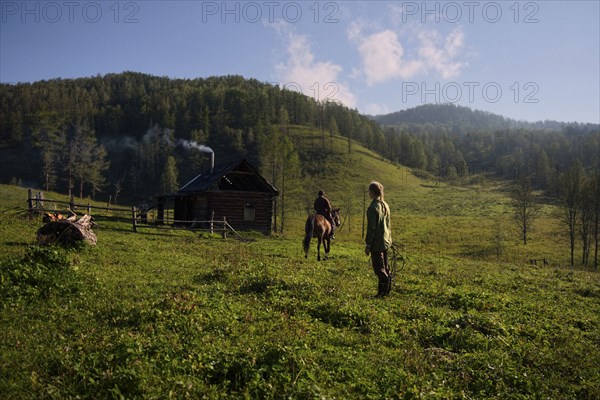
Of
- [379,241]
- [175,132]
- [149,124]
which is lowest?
[379,241]

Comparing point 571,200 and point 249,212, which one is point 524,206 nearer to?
point 571,200

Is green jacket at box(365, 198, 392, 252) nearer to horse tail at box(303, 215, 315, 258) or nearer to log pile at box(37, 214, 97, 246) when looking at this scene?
horse tail at box(303, 215, 315, 258)

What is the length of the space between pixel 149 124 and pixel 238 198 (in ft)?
400

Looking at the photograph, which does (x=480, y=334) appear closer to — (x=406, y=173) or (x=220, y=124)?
(x=406, y=173)

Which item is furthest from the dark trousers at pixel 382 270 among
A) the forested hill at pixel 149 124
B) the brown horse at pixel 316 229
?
the forested hill at pixel 149 124

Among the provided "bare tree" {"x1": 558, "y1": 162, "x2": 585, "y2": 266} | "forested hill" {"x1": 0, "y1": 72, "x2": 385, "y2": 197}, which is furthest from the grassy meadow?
"forested hill" {"x1": 0, "y1": 72, "x2": 385, "y2": 197}

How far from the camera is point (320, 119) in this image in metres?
155

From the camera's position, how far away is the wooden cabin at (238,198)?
34125mm

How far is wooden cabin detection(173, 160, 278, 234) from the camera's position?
3412 centimetres

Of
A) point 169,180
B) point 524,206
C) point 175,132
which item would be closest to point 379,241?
point 524,206

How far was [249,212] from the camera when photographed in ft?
116

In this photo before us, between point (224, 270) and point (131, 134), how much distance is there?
479 feet

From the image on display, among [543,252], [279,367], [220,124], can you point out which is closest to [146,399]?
[279,367]

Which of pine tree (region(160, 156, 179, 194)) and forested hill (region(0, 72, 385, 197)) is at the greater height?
forested hill (region(0, 72, 385, 197))
